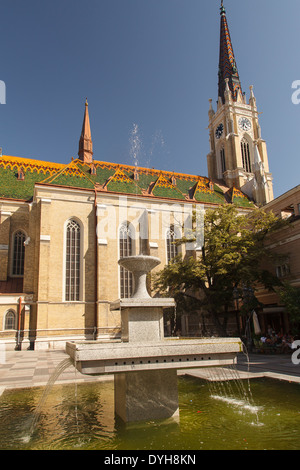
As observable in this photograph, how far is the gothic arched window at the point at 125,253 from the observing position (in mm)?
30156

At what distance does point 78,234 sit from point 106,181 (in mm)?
7436

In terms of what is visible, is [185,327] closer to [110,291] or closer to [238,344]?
[110,291]

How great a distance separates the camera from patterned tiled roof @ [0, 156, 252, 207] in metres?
32.3

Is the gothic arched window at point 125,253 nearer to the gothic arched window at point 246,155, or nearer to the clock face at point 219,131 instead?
the gothic arched window at point 246,155

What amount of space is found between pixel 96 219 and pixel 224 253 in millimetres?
12828

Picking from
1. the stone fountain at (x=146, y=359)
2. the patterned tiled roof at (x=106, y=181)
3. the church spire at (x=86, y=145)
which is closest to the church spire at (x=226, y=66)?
the patterned tiled roof at (x=106, y=181)

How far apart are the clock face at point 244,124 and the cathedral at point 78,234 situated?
31.2 ft

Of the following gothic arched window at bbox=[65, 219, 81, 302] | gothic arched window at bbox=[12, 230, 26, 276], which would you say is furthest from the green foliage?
gothic arched window at bbox=[12, 230, 26, 276]

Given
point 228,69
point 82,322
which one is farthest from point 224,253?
point 228,69

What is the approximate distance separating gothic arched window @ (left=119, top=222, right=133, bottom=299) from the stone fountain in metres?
22.1

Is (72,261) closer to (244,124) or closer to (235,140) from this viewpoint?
(235,140)

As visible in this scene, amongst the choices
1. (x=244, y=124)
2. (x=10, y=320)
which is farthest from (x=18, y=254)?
(x=244, y=124)

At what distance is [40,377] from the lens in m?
12.4

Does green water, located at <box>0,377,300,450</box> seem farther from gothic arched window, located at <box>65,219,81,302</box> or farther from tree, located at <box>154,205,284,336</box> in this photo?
gothic arched window, located at <box>65,219,81,302</box>
